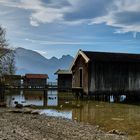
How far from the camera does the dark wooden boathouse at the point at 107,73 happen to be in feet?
177

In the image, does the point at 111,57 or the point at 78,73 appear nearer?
the point at 111,57

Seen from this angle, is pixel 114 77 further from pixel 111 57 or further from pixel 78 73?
pixel 78 73

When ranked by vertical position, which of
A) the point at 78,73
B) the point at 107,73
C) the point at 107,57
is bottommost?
the point at 107,73

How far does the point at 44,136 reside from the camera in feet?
65.5

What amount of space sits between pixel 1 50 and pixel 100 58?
13249mm

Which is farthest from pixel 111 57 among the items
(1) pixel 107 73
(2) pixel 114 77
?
(2) pixel 114 77

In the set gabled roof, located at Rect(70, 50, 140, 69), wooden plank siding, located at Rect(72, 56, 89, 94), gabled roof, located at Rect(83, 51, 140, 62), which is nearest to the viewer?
gabled roof, located at Rect(70, 50, 140, 69)

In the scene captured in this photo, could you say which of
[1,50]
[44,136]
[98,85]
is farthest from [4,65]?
[44,136]

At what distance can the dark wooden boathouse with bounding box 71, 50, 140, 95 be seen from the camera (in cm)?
5409

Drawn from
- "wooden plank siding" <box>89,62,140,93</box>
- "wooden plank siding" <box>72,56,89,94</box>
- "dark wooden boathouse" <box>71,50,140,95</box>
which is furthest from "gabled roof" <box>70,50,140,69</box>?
"wooden plank siding" <box>72,56,89,94</box>

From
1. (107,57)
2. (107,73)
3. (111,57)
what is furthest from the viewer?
(111,57)

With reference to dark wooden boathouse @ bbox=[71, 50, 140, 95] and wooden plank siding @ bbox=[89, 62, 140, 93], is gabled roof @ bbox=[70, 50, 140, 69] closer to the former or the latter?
dark wooden boathouse @ bbox=[71, 50, 140, 95]

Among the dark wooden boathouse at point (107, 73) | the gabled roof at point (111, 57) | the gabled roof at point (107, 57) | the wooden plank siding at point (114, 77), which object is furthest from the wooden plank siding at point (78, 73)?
the gabled roof at point (111, 57)

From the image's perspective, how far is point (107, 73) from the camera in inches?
2154
